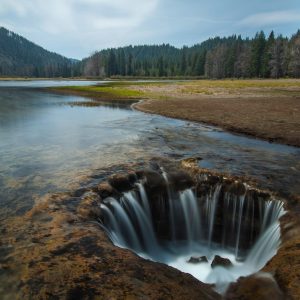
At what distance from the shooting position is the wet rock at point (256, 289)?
6.98 metres

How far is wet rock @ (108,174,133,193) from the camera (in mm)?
12852

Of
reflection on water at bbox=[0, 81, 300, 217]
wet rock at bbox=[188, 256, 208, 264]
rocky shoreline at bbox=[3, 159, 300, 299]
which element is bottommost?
wet rock at bbox=[188, 256, 208, 264]

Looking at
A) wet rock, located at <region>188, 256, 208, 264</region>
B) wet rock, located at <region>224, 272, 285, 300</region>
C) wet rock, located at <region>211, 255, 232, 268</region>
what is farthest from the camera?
wet rock, located at <region>188, 256, 208, 264</region>

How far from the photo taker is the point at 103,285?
21.8 feet

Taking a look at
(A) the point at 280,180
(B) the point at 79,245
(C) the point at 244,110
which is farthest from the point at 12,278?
(C) the point at 244,110

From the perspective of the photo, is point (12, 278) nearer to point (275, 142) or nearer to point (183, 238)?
point (183, 238)

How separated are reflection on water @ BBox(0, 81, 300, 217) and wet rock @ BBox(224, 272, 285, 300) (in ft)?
19.0

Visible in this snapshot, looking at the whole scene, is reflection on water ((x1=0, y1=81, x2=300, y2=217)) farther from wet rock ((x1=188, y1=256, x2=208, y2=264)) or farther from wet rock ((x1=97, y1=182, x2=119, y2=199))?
wet rock ((x1=188, y1=256, x2=208, y2=264))

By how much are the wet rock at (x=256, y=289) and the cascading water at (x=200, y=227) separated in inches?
72.2

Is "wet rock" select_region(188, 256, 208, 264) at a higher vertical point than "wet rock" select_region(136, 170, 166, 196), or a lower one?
lower

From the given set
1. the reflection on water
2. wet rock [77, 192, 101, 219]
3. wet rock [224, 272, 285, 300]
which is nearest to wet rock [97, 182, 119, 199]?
wet rock [77, 192, 101, 219]

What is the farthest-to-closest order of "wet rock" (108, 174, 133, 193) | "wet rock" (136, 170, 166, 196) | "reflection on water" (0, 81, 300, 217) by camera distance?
"reflection on water" (0, 81, 300, 217)
"wet rock" (136, 170, 166, 196)
"wet rock" (108, 174, 133, 193)

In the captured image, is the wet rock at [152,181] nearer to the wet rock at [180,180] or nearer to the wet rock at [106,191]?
the wet rock at [180,180]

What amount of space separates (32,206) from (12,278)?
4.17m
